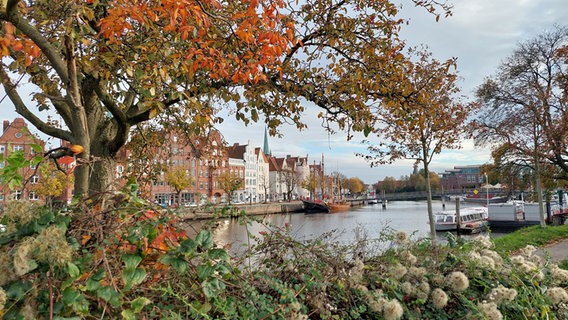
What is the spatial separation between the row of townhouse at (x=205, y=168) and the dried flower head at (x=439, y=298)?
5.10ft

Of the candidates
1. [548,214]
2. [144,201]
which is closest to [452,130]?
[144,201]

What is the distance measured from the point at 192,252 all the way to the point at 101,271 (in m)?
0.39

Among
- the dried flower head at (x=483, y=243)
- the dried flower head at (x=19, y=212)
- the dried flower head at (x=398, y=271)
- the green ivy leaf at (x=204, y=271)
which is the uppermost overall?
the dried flower head at (x=19, y=212)

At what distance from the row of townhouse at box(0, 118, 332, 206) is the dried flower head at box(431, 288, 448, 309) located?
1556 millimetres

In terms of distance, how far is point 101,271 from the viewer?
5.59ft

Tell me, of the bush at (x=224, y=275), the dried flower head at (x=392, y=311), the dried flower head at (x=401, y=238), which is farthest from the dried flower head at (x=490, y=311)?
the dried flower head at (x=401, y=238)

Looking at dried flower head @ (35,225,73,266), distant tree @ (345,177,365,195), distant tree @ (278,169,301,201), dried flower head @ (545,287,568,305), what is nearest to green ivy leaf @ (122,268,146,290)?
dried flower head @ (35,225,73,266)

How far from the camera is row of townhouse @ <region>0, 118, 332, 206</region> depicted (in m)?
4.65

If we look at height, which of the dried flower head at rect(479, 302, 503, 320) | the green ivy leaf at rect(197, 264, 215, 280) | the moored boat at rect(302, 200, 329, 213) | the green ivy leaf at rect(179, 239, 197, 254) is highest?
the green ivy leaf at rect(179, 239, 197, 254)

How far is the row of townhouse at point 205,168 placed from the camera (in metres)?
4.65

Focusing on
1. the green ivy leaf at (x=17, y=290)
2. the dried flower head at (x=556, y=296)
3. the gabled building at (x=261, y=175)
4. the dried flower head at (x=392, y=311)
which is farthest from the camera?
the gabled building at (x=261, y=175)

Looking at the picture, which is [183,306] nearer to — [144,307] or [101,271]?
[144,307]

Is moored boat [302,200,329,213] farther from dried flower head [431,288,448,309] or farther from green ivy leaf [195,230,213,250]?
green ivy leaf [195,230,213,250]

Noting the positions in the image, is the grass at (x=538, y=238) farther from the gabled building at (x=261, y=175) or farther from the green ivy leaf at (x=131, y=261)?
the gabled building at (x=261, y=175)
